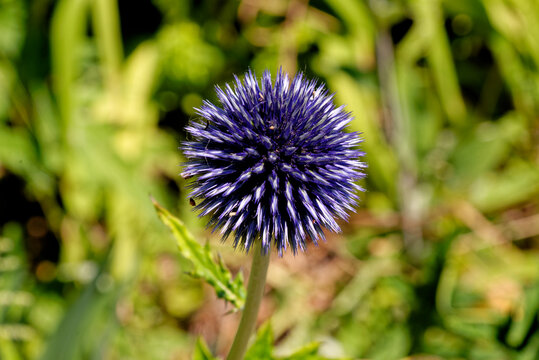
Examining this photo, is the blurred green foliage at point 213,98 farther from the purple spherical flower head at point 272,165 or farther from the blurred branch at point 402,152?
the purple spherical flower head at point 272,165

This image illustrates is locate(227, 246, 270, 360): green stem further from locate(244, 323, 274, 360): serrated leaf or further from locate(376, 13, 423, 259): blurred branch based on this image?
locate(376, 13, 423, 259): blurred branch

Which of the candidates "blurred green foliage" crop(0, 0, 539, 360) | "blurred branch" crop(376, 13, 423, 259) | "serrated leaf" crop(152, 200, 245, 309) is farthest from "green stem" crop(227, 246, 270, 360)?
"blurred branch" crop(376, 13, 423, 259)

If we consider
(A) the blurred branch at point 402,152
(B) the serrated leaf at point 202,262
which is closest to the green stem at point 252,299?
(B) the serrated leaf at point 202,262

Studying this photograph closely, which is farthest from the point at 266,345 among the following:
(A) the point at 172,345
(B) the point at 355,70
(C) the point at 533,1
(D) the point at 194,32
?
(C) the point at 533,1

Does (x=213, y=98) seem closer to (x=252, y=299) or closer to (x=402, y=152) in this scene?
(x=402, y=152)

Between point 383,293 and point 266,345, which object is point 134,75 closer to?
point 383,293

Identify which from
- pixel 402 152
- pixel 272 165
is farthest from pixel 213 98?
pixel 272 165
